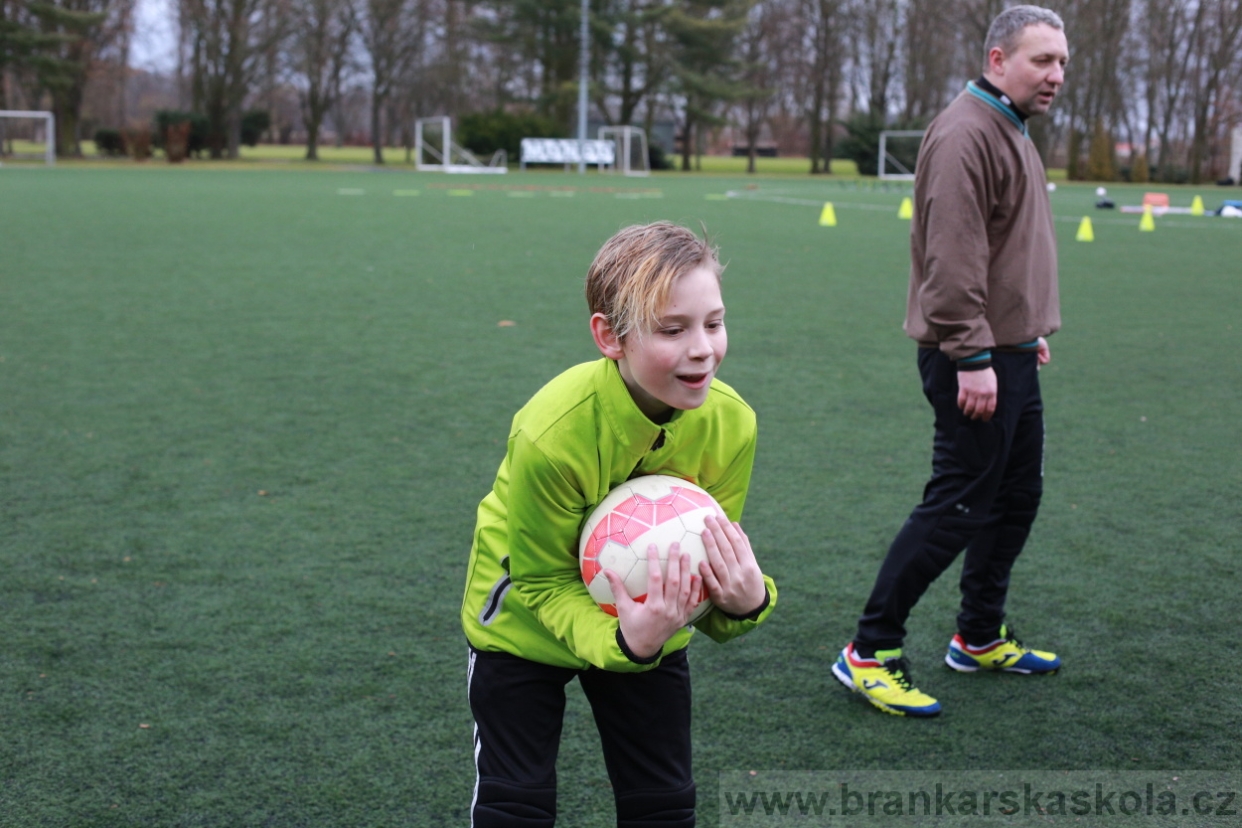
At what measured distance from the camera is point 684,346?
2330mm

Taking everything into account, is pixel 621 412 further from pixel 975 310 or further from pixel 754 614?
pixel 975 310

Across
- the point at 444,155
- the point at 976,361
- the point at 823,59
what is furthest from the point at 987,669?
the point at 823,59

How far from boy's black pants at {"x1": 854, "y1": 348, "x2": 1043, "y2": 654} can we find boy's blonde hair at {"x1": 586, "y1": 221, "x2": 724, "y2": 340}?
1817 millimetres

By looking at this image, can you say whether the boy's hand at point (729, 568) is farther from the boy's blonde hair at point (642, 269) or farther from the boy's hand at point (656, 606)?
the boy's blonde hair at point (642, 269)

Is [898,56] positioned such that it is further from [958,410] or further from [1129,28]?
[958,410]

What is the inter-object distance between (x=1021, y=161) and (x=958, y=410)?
33.1 inches

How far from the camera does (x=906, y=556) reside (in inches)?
160

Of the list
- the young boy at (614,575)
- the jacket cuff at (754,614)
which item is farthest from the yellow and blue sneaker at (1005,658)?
the jacket cuff at (754,614)

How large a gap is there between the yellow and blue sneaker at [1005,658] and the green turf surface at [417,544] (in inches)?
2.6

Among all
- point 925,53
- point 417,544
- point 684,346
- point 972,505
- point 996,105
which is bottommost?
point 417,544

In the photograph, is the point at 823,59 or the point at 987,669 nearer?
the point at 987,669

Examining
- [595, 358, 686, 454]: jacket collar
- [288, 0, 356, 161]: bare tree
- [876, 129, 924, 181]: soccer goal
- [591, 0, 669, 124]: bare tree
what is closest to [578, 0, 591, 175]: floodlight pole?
[591, 0, 669, 124]: bare tree

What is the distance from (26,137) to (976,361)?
215 ft

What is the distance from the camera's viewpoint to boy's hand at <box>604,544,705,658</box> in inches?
89.8
